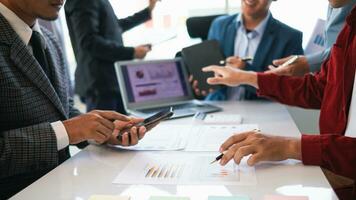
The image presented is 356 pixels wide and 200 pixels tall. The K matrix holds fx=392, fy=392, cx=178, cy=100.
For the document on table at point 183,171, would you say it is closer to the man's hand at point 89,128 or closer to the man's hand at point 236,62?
the man's hand at point 89,128

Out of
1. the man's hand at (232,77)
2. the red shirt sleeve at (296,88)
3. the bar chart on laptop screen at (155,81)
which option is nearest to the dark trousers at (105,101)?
the bar chart on laptop screen at (155,81)

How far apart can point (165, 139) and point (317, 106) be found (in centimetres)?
62

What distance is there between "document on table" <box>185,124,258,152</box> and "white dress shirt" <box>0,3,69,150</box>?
369 mm

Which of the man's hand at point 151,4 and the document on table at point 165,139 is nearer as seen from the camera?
the document on table at point 165,139

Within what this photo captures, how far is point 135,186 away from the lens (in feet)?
3.11

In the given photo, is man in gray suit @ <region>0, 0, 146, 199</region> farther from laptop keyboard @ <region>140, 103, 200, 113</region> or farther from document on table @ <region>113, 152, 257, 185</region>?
laptop keyboard @ <region>140, 103, 200, 113</region>

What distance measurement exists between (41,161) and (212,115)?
773 mm

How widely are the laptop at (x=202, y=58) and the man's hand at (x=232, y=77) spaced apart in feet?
0.46

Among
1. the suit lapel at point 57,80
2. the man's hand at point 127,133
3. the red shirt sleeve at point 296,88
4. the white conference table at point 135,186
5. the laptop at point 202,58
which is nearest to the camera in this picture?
the white conference table at point 135,186

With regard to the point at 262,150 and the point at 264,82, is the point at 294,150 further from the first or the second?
the point at 264,82

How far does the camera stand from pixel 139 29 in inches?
107

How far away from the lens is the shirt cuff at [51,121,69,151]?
3.59 ft

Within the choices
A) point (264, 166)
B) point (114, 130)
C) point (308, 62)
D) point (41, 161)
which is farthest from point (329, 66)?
point (41, 161)

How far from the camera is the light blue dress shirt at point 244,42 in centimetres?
201
